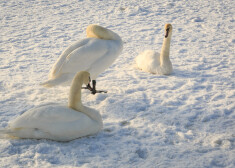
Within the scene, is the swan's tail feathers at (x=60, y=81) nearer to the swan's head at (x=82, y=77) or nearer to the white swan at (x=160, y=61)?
the swan's head at (x=82, y=77)

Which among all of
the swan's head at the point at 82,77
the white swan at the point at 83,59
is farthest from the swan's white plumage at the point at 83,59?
the swan's head at the point at 82,77

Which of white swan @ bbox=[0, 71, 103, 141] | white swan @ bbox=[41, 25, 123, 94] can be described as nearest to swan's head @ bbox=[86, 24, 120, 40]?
white swan @ bbox=[41, 25, 123, 94]

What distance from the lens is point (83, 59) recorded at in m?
4.59

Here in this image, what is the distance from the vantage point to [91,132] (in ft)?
12.1

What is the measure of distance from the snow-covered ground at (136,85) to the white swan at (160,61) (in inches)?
5.9

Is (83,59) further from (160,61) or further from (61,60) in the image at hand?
(160,61)

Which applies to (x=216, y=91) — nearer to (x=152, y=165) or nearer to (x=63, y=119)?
(x=152, y=165)

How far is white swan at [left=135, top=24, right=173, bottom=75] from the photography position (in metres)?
5.64

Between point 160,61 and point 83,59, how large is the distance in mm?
1711

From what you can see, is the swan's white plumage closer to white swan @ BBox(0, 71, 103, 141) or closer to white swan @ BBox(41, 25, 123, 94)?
white swan @ BBox(41, 25, 123, 94)

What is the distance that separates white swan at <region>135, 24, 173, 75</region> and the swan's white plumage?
1.05 meters

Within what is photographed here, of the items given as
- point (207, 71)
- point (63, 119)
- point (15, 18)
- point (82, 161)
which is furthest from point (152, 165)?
point (15, 18)

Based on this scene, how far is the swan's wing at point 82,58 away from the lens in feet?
15.0

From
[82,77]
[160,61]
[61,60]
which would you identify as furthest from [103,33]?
[82,77]
